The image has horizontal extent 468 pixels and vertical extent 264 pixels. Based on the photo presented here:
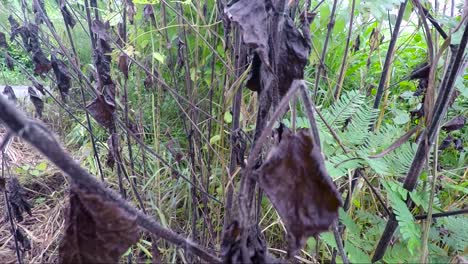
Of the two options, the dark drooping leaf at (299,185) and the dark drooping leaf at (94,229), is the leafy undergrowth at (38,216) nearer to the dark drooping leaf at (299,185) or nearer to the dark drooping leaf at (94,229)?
the dark drooping leaf at (94,229)

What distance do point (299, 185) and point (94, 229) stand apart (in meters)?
0.20

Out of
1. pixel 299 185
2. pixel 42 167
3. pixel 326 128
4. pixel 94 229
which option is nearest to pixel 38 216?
pixel 42 167

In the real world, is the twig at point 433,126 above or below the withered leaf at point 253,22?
below

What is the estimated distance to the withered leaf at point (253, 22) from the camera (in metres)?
0.47

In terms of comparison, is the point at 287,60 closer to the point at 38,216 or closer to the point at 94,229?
the point at 94,229

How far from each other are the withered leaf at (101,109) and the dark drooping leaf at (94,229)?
1.85ft

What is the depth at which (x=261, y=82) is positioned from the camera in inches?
21.5

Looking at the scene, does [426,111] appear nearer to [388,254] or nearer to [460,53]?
[460,53]

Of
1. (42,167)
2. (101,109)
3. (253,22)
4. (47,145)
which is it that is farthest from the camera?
(42,167)

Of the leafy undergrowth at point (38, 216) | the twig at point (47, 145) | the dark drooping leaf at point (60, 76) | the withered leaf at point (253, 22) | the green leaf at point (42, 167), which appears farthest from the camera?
the green leaf at point (42, 167)

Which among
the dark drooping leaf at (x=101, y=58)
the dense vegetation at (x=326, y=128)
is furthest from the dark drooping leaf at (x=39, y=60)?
the dark drooping leaf at (x=101, y=58)

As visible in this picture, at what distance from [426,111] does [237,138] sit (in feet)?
1.15

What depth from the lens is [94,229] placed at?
14.3 inches

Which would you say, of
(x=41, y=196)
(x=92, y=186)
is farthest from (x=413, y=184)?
(x=41, y=196)
